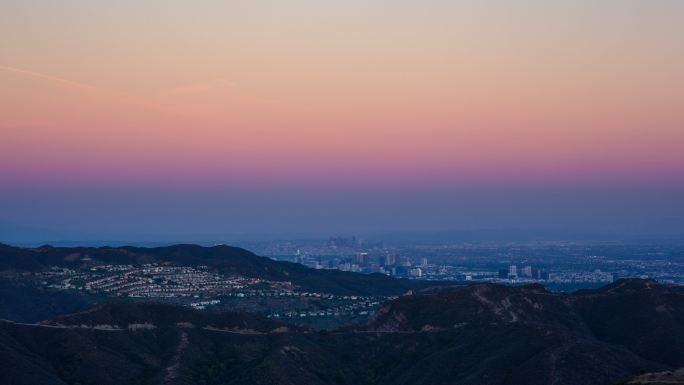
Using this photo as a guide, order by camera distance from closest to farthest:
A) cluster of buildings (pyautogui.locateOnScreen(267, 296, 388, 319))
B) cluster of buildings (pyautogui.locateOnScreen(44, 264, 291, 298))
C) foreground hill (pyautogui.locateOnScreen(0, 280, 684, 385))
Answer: foreground hill (pyautogui.locateOnScreen(0, 280, 684, 385)) → cluster of buildings (pyautogui.locateOnScreen(267, 296, 388, 319)) → cluster of buildings (pyautogui.locateOnScreen(44, 264, 291, 298))

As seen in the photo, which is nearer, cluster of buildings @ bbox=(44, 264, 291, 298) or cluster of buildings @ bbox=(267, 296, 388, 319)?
cluster of buildings @ bbox=(267, 296, 388, 319)

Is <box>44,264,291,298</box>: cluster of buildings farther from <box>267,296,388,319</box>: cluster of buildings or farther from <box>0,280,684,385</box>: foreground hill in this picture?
<box>0,280,684,385</box>: foreground hill

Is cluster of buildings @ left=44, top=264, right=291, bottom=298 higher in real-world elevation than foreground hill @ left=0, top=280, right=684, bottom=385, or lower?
higher

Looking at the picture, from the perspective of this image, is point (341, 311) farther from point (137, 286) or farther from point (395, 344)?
point (395, 344)

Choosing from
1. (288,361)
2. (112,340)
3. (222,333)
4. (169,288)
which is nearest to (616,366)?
(288,361)

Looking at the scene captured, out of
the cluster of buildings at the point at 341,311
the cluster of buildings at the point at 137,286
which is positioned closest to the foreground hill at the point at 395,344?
the cluster of buildings at the point at 341,311

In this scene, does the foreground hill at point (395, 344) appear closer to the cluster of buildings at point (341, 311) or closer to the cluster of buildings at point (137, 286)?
the cluster of buildings at point (341, 311)

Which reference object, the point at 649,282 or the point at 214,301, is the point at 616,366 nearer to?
the point at 649,282

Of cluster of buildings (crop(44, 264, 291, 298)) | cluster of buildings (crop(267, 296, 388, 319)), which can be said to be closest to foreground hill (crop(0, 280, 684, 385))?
cluster of buildings (crop(267, 296, 388, 319))

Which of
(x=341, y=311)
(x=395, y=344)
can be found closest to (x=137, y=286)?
(x=341, y=311)

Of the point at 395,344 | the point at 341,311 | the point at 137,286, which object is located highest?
the point at 137,286
